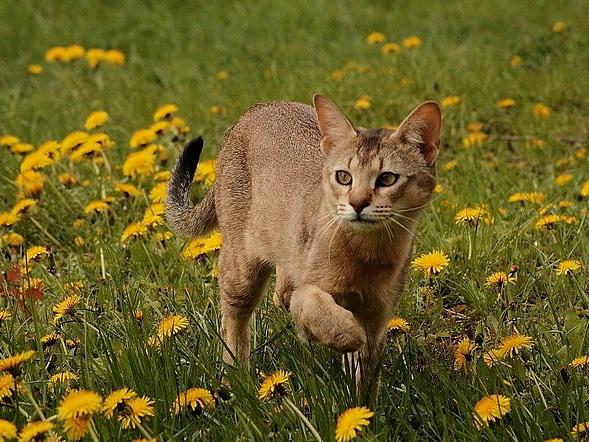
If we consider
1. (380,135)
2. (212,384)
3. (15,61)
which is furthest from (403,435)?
(15,61)

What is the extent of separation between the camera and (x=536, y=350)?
356 cm

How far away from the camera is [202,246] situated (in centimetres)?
436

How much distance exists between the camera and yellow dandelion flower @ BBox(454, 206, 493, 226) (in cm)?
409

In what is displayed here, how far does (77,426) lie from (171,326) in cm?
77

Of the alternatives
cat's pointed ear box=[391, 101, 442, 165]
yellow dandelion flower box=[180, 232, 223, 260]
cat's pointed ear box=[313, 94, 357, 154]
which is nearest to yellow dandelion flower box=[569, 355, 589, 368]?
cat's pointed ear box=[391, 101, 442, 165]

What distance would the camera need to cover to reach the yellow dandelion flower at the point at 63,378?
10.9ft

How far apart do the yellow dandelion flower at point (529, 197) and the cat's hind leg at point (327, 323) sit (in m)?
1.76

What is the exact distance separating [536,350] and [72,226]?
8.21 feet

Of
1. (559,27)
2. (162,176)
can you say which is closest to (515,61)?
(559,27)

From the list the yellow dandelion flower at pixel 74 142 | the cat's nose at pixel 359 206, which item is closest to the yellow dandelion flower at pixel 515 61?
the yellow dandelion flower at pixel 74 142

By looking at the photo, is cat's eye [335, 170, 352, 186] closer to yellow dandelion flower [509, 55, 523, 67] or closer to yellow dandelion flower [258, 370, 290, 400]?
yellow dandelion flower [258, 370, 290, 400]

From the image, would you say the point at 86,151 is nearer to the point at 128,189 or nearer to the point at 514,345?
the point at 128,189

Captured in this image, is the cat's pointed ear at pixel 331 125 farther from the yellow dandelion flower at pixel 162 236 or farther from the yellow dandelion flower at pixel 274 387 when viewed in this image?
the yellow dandelion flower at pixel 162 236

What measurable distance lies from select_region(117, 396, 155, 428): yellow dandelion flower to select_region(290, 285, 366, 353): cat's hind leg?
1.71ft
